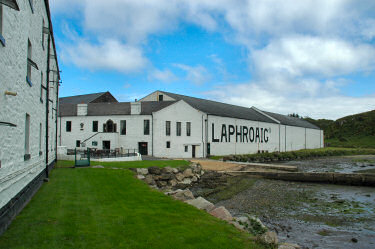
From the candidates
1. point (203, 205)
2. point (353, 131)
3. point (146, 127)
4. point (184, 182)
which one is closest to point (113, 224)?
point (203, 205)

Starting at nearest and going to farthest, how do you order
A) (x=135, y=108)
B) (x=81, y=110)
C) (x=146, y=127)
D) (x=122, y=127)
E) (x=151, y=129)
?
(x=151, y=129) < (x=146, y=127) < (x=122, y=127) < (x=135, y=108) < (x=81, y=110)

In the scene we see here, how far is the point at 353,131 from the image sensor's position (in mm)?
99125

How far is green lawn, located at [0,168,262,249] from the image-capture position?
6.30 metres

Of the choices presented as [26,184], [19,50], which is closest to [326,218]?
[26,184]

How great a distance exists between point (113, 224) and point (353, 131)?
10804 centimetres

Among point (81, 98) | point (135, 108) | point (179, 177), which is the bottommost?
point (179, 177)

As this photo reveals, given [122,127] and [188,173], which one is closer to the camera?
[188,173]

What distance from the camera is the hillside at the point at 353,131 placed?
88.2m

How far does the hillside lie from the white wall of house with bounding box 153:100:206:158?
6266 centimetres

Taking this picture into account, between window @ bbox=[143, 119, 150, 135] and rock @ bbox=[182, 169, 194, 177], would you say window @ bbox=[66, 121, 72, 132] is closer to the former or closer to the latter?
window @ bbox=[143, 119, 150, 135]

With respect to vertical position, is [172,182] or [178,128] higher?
[178,128]

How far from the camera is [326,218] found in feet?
45.1

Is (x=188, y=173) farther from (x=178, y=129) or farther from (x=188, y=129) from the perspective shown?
(x=188, y=129)

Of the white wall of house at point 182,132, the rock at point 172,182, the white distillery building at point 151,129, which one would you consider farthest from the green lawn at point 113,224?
the white distillery building at point 151,129
